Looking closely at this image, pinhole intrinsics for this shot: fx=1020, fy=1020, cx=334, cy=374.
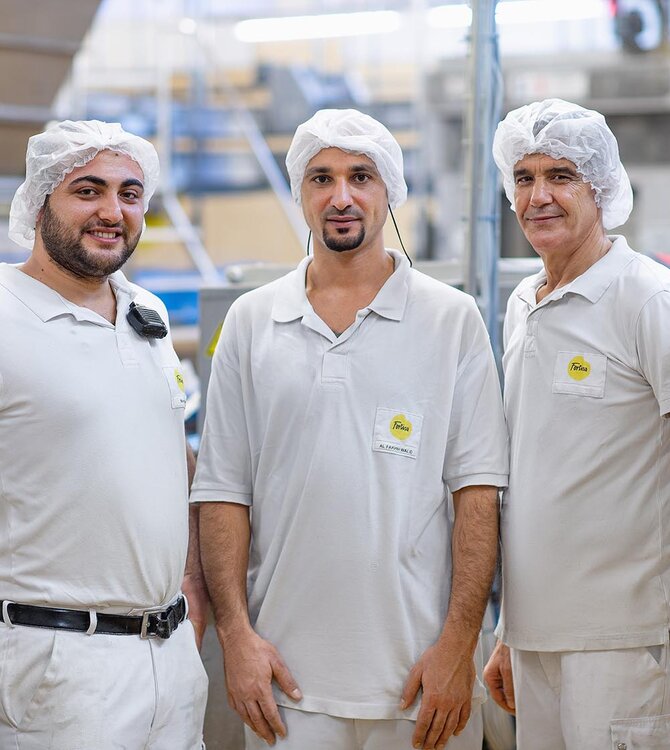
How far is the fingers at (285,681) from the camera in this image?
1899mm

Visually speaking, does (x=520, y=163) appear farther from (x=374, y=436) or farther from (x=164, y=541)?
(x=164, y=541)

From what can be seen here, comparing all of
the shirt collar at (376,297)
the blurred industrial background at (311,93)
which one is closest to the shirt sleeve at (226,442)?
the shirt collar at (376,297)

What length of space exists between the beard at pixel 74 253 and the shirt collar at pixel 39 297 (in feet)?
0.19

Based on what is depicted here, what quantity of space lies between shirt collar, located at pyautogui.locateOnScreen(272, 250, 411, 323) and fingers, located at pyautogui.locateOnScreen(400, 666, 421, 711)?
2.18 feet

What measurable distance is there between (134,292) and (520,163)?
807mm

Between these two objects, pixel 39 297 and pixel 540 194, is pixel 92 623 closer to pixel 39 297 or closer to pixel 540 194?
pixel 39 297

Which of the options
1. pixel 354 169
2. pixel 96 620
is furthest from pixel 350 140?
pixel 96 620

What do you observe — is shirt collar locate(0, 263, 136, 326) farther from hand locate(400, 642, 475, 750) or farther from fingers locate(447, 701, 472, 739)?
fingers locate(447, 701, 472, 739)

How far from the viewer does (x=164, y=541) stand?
6.06 feet

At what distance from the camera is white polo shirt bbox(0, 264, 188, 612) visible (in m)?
1.75

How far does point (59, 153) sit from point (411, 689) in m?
1.18

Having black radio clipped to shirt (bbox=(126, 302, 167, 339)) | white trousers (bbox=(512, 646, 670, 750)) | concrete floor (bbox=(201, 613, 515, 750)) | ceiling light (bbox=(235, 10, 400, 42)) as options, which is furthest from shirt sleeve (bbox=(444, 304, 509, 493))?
ceiling light (bbox=(235, 10, 400, 42))

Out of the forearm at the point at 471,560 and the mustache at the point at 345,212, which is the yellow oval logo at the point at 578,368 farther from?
the mustache at the point at 345,212

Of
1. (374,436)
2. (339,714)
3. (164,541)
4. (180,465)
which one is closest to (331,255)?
(374,436)
